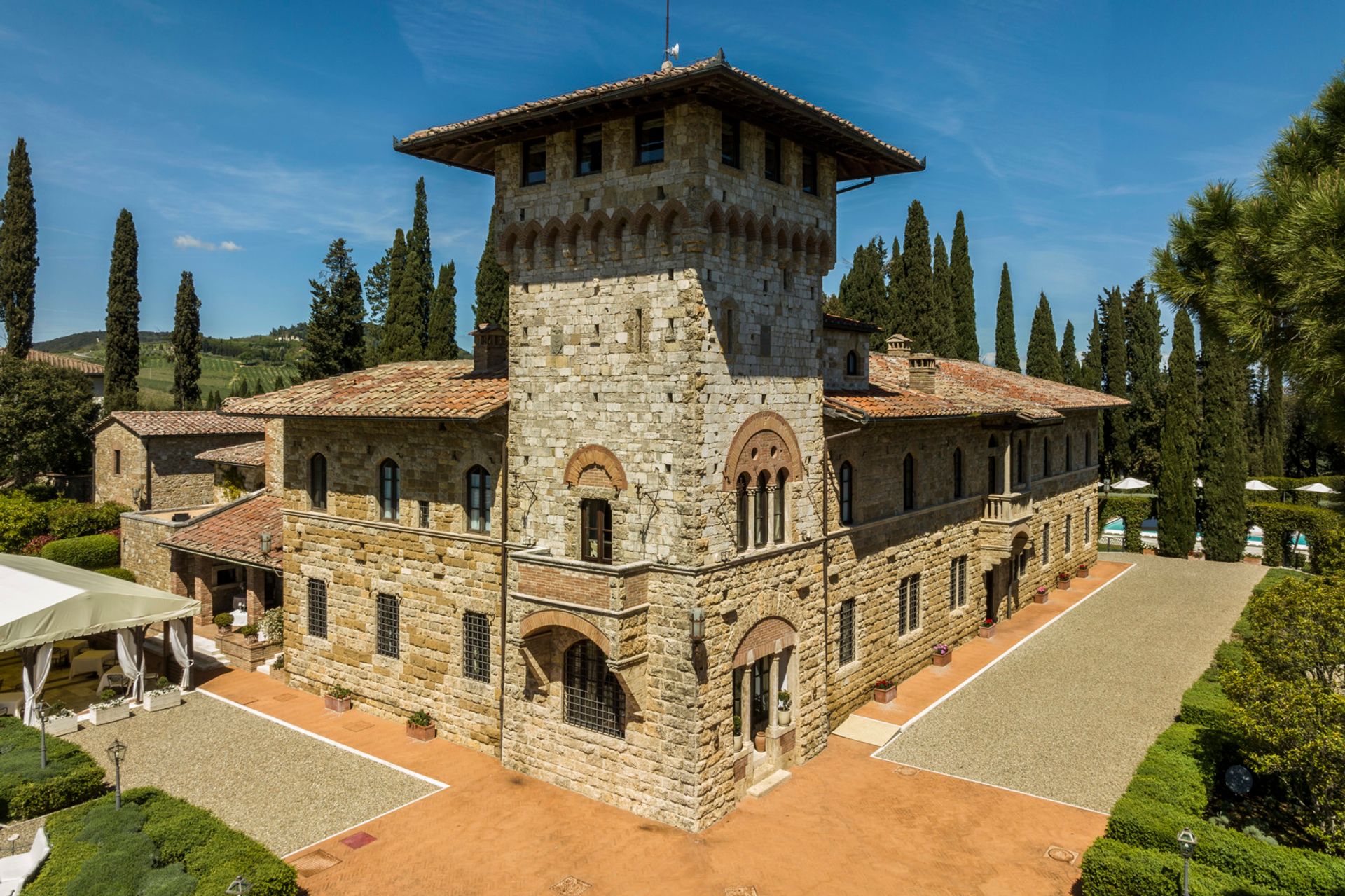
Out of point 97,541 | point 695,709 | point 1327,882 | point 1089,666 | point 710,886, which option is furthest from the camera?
point 97,541

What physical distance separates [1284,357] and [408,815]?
16885mm

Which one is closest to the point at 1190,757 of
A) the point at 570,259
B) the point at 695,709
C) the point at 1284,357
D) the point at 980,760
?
the point at 980,760

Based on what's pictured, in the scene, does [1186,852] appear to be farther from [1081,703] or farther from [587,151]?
[587,151]

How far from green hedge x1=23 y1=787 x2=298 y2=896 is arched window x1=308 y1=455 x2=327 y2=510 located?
9.08m

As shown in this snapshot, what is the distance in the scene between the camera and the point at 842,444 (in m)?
20.6

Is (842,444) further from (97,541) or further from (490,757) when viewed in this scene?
(97,541)

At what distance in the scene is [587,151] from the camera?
16.9m

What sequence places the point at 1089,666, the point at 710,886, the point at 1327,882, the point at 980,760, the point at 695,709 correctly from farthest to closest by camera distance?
the point at 1089,666, the point at 980,760, the point at 695,709, the point at 710,886, the point at 1327,882

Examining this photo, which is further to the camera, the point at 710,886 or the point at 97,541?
the point at 97,541

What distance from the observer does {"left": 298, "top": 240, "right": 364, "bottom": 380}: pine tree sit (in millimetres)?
44969

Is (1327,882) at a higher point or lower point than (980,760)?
higher

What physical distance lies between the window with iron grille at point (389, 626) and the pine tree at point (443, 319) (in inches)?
1038

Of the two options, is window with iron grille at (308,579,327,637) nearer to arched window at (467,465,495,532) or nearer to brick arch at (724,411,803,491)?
arched window at (467,465,495,532)

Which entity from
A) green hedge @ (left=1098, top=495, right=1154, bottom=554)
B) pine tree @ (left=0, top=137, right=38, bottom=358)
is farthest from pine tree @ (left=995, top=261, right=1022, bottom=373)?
pine tree @ (left=0, top=137, right=38, bottom=358)
